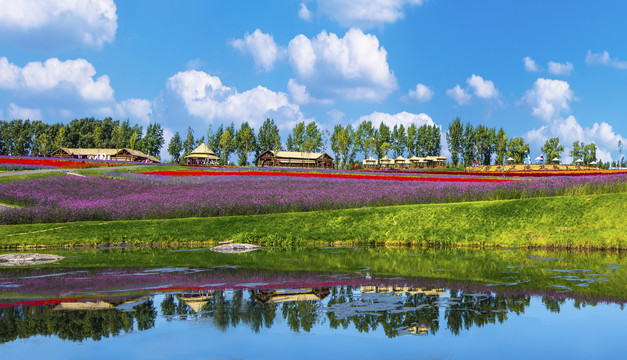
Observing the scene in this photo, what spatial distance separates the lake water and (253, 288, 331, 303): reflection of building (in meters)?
0.05

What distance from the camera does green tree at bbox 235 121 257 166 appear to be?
15825 centimetres

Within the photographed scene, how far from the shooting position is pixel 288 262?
18.0 m

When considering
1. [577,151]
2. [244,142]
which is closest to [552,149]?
[577,151]

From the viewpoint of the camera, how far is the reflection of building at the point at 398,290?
12219 mm

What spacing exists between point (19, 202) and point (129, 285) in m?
29.1

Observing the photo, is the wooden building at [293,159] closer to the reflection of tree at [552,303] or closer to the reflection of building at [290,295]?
the reflection of building at [290,295]

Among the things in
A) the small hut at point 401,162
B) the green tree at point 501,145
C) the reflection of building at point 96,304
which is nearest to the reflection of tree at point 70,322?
the reflection of building at point 96,304

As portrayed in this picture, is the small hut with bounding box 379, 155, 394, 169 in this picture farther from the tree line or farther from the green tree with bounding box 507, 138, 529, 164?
the tree line

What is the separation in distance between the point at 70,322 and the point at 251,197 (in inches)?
934

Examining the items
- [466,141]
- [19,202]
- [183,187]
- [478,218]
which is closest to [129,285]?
[478,218]

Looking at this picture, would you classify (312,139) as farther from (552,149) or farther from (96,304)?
(96,304)

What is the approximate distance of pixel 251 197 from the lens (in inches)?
1314

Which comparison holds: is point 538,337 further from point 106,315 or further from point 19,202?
point 19,202

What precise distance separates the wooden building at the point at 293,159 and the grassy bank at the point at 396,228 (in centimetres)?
10283
